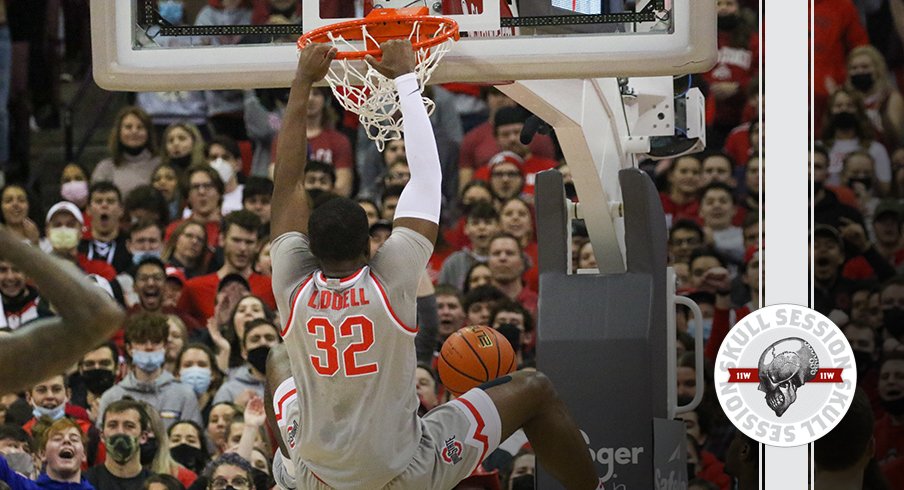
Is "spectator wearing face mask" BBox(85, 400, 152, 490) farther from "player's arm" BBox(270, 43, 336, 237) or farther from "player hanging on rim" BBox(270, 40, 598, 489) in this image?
"player's arm" BBox(270, 43, 336, 237)

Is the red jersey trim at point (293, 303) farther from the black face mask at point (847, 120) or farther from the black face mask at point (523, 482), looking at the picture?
the black face mask at point (847, 120)

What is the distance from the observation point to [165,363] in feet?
27.3

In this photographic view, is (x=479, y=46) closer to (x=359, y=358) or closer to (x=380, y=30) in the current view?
(x=380, y=30)

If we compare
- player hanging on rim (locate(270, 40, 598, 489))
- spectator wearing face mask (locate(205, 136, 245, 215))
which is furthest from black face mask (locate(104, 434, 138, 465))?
player hanging on rim (locate(270, 40, 598, 489))

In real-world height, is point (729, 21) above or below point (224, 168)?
above

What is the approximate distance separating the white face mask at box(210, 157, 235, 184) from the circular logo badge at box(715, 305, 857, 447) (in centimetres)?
434

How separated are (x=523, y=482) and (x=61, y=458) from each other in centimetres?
227

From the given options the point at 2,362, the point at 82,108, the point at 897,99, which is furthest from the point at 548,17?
the point at 82,108

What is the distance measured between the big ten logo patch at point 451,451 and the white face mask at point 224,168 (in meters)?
5.01

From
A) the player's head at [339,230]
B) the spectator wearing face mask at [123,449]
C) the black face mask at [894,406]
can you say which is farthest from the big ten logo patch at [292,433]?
the black face mask at [894,406]

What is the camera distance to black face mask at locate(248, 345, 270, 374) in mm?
8086

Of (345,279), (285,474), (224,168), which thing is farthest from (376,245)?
(345,279)

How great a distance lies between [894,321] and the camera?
26.9 ft

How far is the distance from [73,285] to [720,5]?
785 centimetres
